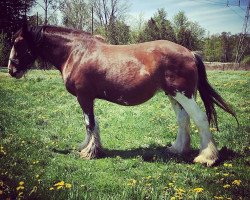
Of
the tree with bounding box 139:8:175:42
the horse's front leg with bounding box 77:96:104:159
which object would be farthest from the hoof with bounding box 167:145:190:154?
the tree with bounding box 139:8:175:42

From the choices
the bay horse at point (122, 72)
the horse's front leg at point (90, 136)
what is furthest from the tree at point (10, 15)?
the horse's front leg at point (90, 136)

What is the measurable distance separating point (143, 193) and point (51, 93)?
11076mm

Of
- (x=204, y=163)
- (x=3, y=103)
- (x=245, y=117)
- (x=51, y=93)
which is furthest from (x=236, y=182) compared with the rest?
(x=51, y=93)

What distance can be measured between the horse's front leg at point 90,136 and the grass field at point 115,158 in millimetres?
279

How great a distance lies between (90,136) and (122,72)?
1.84 meters

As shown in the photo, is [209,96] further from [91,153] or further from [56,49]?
[56,49]

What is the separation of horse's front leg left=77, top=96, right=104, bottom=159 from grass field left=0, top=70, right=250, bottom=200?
28cm

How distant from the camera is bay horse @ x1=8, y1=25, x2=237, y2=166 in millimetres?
6727

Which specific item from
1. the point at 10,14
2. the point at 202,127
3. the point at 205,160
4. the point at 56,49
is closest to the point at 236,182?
the point at 205,160

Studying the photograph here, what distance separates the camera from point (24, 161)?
6.44 metres

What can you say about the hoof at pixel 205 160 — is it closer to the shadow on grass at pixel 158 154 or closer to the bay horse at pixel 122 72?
the bay horse at pixel 122 72

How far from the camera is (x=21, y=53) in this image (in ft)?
25.7

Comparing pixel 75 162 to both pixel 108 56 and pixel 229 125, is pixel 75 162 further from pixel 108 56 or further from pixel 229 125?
pixel 229 125

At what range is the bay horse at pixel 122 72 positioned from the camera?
6.73 metres
